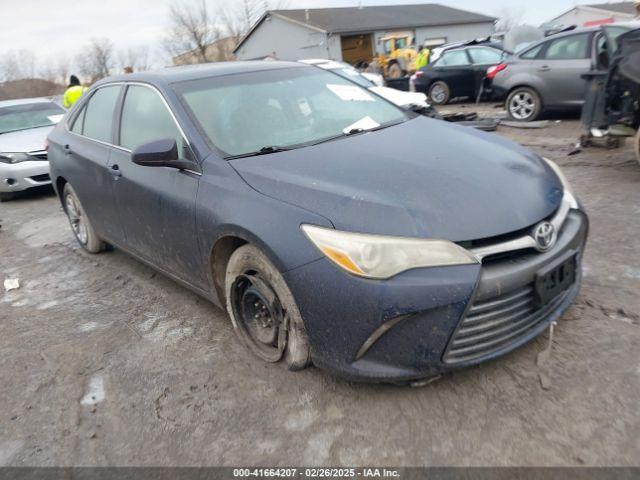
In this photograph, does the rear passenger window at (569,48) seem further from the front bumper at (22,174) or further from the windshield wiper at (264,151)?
the front bumper at (22,174)

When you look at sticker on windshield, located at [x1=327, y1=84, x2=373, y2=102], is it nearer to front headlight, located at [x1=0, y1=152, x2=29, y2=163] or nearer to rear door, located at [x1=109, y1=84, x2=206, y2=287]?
rear door, located at [x1=109, y1=84, x2=206, y2=287]

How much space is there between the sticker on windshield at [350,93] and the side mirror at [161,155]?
4.20ft

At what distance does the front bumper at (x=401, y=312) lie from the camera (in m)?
2.12

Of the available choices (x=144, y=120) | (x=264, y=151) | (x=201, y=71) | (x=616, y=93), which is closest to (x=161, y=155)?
(x=264, y=151)

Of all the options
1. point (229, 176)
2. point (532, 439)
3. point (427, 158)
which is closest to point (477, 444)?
point (532, 439)

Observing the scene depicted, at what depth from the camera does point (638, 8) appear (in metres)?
8.14

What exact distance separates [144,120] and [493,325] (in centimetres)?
259

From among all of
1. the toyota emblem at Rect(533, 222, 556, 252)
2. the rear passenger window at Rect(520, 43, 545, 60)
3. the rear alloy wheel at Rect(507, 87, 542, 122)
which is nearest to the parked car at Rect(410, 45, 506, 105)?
the rear passenger window at Rect(520, 43, 545, 60)

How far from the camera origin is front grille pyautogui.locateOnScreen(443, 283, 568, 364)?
2.21 metres

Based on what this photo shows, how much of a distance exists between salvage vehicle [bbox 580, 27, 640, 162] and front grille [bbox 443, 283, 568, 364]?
4.29 metres

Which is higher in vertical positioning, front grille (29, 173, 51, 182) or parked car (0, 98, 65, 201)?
parked car (0, 98, 65, 201)

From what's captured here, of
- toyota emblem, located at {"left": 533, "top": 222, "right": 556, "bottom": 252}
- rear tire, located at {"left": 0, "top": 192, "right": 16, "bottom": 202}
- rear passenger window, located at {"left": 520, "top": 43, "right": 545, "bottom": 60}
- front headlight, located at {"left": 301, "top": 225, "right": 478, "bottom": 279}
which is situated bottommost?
rear tire, located at {"left": 0, "top": 192, "right": 16, "bottom": 202}

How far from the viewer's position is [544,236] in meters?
2.37

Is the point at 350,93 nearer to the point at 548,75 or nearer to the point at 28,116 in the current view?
the point at 548,75
